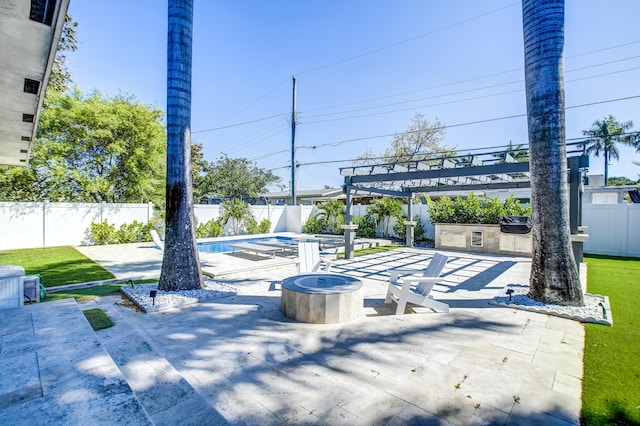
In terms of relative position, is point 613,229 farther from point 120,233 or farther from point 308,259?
Result: point 120,233

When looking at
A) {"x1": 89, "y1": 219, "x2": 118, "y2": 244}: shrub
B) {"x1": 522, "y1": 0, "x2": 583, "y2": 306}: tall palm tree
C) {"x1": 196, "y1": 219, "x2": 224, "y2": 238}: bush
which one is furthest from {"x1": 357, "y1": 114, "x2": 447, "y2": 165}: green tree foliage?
{"x1": 522, "y1": 0, "x2": 583, "y2": 306}: tall palm tree

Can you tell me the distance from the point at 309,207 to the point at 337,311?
17343 millimetres

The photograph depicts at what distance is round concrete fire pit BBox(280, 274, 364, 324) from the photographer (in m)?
4.66

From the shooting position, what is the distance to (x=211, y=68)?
52.7ft

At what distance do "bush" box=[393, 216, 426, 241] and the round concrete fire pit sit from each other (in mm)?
11555

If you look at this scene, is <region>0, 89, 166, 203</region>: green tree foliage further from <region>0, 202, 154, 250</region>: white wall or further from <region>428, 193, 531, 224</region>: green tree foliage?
<region>428, 193, 531, 224</region>: green tree foliage

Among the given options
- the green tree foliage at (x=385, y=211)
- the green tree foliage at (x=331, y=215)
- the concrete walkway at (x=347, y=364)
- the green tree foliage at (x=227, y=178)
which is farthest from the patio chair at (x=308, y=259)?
the green tree foliage at (x=227, y=178)

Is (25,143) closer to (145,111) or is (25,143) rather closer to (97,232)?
(97,232)

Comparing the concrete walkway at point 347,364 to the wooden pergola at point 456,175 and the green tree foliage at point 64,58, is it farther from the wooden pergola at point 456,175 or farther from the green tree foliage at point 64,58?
the green tree foliage at point 64,58

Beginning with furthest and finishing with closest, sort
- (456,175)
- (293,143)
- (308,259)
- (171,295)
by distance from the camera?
(293,143), (456,175), (308,259), (171,295)

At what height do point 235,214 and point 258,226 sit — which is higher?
point 235,214

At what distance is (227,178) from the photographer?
3012cm

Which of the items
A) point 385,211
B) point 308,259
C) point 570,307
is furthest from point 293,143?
point 570,307

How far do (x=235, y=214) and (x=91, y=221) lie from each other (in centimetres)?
717
